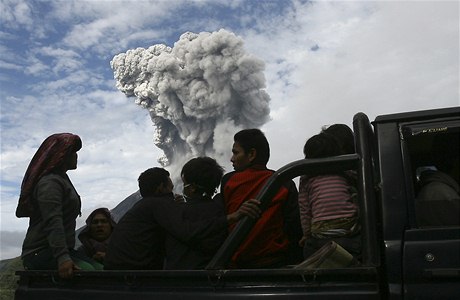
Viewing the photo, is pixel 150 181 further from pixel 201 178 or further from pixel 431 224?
pixel 431 224

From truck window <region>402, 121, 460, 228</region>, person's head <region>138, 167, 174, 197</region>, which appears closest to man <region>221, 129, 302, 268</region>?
person's head <region>138, 167, 174, 197</region>

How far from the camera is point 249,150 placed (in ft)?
10.2

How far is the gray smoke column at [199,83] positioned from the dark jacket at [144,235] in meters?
59.7

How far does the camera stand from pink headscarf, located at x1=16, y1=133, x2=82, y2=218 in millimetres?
3404

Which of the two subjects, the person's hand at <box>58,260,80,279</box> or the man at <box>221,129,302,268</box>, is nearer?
the man at <box>221,129,302,268</box>

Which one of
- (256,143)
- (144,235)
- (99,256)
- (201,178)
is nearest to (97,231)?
(99,256)

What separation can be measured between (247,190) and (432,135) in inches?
41.7

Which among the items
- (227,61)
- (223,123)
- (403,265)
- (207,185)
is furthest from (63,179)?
(223,123)

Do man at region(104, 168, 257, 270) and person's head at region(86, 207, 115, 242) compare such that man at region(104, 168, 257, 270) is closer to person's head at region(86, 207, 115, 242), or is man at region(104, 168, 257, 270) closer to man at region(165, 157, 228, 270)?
man at region(165, 157, 228, 270)

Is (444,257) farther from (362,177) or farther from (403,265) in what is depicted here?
(362,177)

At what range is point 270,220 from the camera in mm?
2773

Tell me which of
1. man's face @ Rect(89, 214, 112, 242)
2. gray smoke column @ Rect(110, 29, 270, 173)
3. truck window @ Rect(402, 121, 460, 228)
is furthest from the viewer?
gray smoke column @ Rect(110, 29, 270, 173)

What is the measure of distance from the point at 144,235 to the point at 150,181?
536mm

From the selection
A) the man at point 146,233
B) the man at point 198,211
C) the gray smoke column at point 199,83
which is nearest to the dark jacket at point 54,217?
the man at point 146,233
